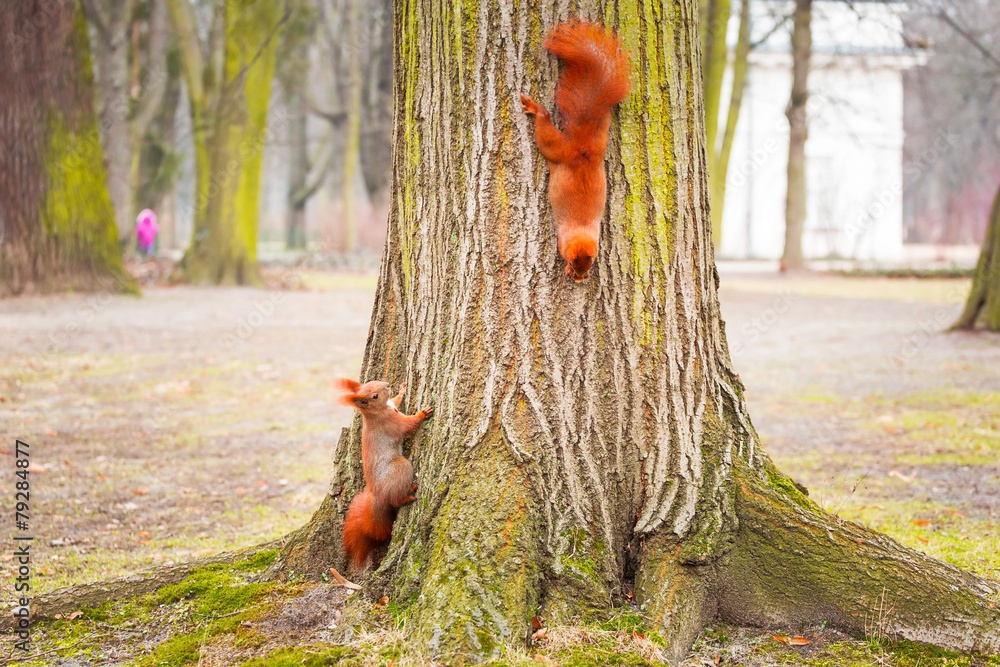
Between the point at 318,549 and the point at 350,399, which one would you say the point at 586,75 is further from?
the point at 318,549

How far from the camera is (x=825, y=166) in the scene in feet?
95.0

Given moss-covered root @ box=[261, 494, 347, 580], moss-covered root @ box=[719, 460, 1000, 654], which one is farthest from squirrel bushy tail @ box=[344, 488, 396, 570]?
moss-covered root @ box=[719, 460, 1000, 654]

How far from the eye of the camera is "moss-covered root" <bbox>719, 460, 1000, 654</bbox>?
2555 millimetres

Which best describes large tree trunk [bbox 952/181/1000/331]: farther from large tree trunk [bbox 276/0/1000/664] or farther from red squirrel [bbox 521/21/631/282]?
red squirrel [bbox 521/21/631/282]

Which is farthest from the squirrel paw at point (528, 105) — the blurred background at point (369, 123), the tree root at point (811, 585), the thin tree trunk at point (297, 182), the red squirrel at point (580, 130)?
the thin tree trunk at point (297, 182)

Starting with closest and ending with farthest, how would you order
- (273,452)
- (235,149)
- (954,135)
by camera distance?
(273,452) < (235,149) < (954,135)

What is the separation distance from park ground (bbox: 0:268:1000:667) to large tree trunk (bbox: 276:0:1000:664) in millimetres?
138

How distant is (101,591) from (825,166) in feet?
97.0

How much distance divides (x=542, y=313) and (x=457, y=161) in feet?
1.84

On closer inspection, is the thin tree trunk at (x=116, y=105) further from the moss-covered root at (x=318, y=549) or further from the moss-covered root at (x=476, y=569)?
the moss-covered root at (x=476, y=569)

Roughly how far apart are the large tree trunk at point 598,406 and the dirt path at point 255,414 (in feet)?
4.84

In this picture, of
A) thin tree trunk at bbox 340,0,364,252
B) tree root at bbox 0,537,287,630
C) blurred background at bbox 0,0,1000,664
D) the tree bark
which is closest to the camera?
tree root at bbox 0,537,287,630

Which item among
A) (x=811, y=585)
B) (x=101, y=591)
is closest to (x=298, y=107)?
(x=101, y=591)

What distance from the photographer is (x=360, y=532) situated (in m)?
2.87
